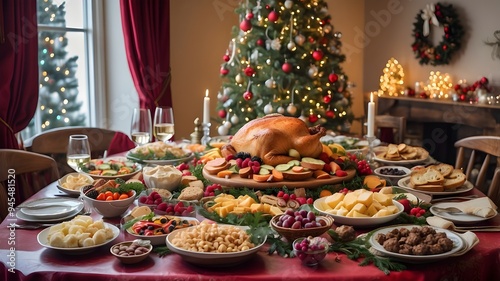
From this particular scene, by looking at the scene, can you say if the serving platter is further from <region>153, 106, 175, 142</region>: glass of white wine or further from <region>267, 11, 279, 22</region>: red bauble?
<region>267, 11, 279, 22</region>: red bauble

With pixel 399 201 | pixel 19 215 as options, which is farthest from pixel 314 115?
pixel 19 215

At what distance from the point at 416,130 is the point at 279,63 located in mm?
2340

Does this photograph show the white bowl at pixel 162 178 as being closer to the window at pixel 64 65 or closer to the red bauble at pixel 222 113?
the window at pixel 64 65

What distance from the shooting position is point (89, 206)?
2240 mm

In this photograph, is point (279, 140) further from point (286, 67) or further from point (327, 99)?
point (327, 99)

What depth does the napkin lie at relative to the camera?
2.17 metres

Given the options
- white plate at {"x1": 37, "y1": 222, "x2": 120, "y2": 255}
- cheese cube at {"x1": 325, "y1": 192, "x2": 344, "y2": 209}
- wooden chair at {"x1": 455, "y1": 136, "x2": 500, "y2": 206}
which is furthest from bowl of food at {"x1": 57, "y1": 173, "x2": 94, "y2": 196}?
wooden chair at {"x1": 455, "y1": 136, "x2": 500, "y2": 206}

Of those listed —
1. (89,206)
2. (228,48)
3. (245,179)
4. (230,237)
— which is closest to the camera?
(230,237)

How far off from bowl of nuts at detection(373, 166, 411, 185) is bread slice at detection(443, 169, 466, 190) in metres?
0.24

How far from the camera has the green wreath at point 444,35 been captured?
643 cm

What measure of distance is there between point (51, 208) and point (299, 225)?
1.02m

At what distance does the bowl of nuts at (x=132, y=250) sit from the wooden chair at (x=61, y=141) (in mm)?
1918

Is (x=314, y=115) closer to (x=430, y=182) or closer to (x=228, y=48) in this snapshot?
(x=228, y=48)

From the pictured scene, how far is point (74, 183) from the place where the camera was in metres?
2.61
